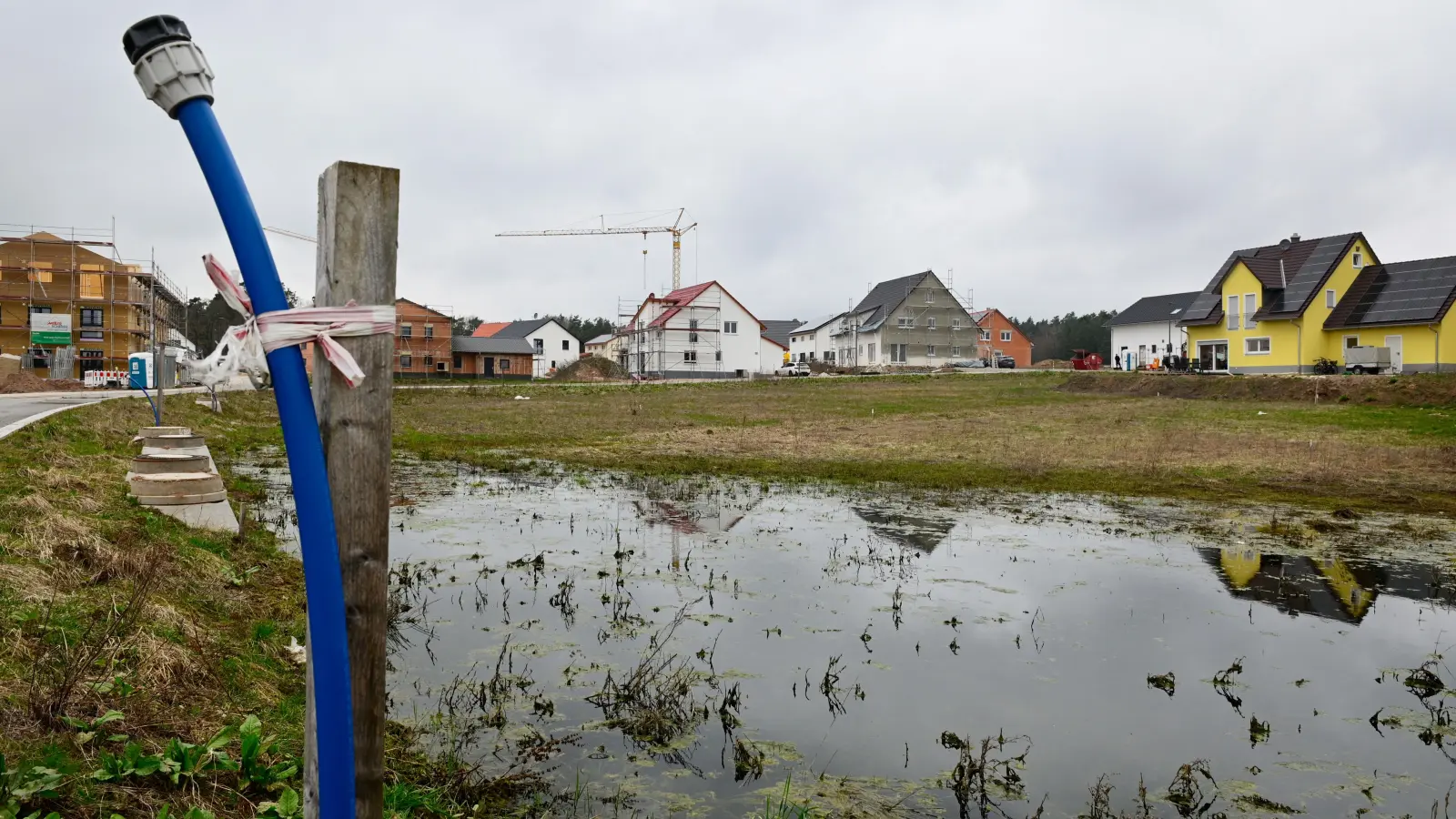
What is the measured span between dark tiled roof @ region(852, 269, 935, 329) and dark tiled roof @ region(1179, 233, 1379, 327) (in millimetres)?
31922

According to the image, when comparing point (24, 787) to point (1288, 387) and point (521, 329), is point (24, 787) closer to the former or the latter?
point (1288, 387)

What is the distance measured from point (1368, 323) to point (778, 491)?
40777 mm

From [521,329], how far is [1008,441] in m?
86.6

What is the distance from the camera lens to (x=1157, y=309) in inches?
3049

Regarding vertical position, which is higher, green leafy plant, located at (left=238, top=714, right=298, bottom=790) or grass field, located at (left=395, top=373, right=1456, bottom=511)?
grass field, located at (left=395, top=373, right=1456, bottom=511)

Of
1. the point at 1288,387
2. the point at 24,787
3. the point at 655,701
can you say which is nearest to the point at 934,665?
the point at 655,701

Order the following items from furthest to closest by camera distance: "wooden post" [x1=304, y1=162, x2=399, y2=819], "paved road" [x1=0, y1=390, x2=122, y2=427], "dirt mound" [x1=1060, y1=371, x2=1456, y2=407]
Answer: "dirt mound" [x1=1060, y1=371, x2=1456, y2=407] → "paved road" [x1=0, y1=390, x2=122, y2=427] → "wooden post" [x1=304, y1=162, x2=399, y2=819]

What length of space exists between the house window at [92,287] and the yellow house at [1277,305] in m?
64.3

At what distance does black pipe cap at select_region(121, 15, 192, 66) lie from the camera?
90.0 inches

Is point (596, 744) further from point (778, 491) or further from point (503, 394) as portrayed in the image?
point (503, 394)

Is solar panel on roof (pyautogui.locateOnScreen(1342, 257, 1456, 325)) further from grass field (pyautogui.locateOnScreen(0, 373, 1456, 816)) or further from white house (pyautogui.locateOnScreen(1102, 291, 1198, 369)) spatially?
white house (pyautogui.locateOnScreen(1102, 291, 1198, 369))

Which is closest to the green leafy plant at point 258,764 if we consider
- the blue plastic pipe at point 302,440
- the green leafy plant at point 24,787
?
the green leafy plant at point 24,787

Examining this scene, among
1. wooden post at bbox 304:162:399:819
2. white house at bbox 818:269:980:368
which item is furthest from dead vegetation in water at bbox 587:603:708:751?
white house at bbox 818:269:980:368

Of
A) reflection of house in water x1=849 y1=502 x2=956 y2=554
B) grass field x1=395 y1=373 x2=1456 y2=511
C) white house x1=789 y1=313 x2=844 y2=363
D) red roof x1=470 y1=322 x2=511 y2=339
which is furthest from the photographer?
red roof x1=470 y1=322 x2=511 y2=339
